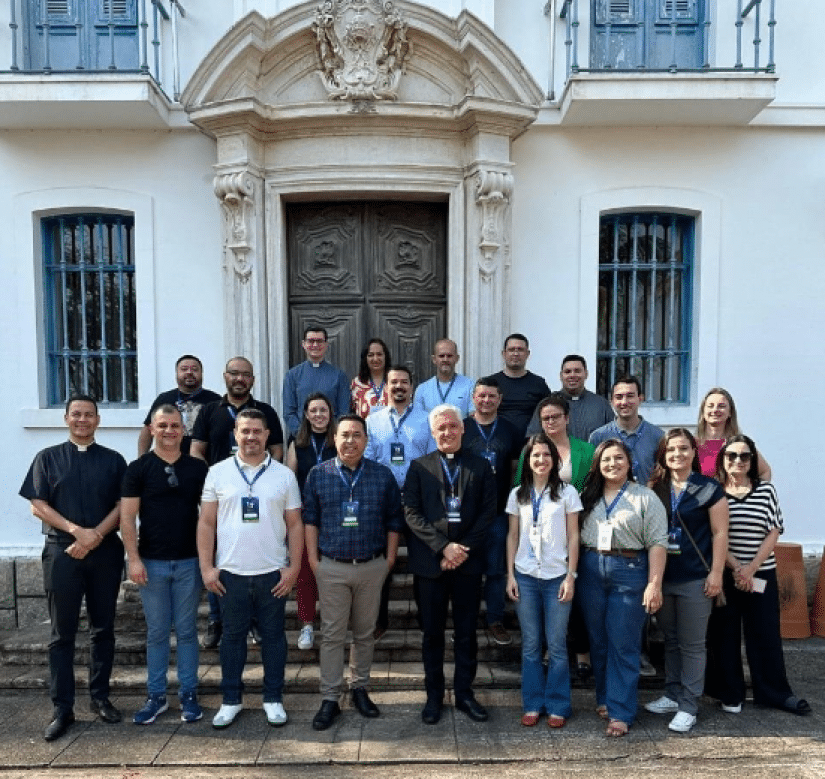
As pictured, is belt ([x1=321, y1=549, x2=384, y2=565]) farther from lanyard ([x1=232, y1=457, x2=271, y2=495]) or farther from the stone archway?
the stone archway

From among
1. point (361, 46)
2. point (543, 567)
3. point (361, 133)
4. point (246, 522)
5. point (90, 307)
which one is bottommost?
point (543, 567)

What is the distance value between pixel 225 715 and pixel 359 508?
1.47 meters

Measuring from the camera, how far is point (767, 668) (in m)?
4.32

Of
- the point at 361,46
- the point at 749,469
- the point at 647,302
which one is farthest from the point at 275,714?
the point at 361,46

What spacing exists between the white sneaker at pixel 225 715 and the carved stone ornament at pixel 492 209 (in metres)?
3.73

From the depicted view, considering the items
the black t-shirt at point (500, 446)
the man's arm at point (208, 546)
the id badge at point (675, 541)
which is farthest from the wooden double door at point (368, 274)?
the id badge at point (675, 541)

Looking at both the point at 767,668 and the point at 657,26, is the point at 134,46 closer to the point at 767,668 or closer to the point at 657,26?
the point at 657,26

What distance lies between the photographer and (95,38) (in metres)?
5.96

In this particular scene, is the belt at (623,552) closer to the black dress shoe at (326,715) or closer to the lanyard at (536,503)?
the lanyard at (536,503)

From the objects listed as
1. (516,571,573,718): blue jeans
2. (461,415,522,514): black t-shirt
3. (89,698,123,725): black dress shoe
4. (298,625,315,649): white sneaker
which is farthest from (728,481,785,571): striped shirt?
(89,698,123,725): black dress shoe

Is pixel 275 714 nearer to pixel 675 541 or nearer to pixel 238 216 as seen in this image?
pixel 675 541

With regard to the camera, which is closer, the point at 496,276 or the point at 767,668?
the point at 767,668

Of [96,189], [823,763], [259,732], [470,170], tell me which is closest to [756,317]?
[470,170]

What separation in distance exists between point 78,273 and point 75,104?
147cm
